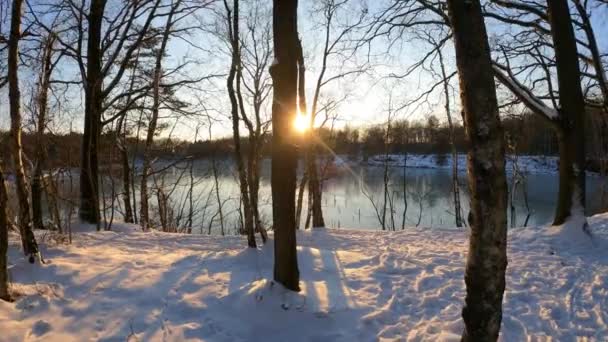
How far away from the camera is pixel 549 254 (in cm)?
630

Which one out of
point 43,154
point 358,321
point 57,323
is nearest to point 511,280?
point 358,321

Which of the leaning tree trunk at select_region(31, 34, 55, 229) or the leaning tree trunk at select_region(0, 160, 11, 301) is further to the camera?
the leaning tree trunk at select_region(31, 34, 55, 229)

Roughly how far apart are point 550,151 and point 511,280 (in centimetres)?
5128

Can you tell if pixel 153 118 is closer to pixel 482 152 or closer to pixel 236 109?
pixel 236 109

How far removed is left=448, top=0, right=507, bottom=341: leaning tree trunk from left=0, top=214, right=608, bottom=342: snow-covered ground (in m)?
1.24

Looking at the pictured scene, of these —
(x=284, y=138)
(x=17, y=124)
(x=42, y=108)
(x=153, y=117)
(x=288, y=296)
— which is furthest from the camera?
(x=153, y=117)

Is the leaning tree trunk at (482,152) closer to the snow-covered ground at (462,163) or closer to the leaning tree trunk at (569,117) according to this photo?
the leaning tree trunk at (569,117)

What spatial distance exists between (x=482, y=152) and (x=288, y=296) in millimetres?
2529

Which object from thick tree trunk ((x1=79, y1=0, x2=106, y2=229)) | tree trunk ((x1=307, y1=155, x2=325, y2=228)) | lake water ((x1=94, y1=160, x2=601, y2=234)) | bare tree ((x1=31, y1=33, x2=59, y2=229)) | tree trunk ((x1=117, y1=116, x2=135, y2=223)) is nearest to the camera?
bare tree ((x1=31, y1=33, x2=59, y2=229))

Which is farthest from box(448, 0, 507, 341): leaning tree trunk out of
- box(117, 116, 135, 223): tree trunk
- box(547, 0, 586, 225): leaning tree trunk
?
box(117, 116, 135, 223): tree trunk

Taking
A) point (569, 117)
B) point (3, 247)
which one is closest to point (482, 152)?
point (3, 247)

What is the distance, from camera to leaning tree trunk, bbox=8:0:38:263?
504 centimetres

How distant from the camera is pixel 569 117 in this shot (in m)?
7.28

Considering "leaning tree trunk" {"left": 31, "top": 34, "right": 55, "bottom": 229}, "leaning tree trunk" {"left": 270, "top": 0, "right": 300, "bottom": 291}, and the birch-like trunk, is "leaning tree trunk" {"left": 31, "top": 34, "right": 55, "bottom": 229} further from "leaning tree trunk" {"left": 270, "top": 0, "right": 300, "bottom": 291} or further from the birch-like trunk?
"leaning tree trunk" {"left": 270, "top": 0, "right": 300, "bottom": 291}
